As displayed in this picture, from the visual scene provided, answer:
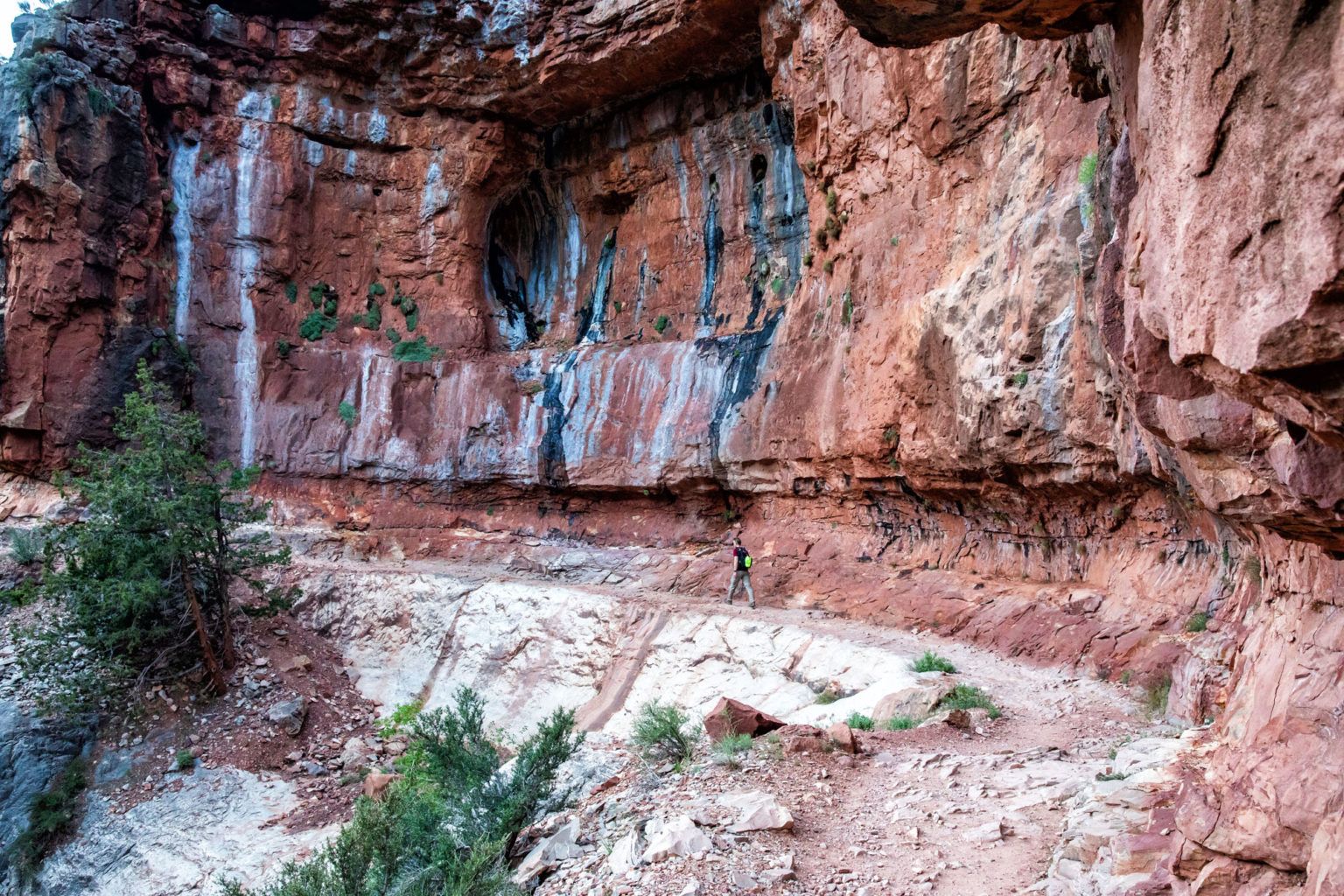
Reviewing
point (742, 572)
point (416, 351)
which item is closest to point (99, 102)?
point (416, 351)

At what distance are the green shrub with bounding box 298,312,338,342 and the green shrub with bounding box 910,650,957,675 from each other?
789 inches

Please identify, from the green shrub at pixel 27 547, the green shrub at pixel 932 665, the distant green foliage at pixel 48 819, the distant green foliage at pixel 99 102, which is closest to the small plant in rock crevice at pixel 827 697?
the green shrub at pixel 932 665

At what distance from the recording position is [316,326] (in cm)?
2389

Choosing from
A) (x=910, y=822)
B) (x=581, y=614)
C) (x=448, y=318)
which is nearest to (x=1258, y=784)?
(x=910, y=822)

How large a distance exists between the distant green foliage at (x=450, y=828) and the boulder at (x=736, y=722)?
4.38 ft

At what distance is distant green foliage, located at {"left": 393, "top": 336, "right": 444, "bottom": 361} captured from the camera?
23.5 meters

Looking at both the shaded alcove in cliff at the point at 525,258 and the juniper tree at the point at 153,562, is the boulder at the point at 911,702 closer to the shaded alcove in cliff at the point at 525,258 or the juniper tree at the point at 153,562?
the juniper tree at the point at 153,562

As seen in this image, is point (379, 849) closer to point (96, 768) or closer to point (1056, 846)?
point (1056, 846)

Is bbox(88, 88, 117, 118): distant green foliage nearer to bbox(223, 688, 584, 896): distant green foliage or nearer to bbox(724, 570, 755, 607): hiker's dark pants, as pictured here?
bbox(724, 570, 755, 607): hiker's dark pants

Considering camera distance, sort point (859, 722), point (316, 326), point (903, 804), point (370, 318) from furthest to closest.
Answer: point (370, 318) < point (316, 326) < point (859, 722) < point (903, 804)

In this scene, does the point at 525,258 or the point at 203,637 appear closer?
the point at 203,637

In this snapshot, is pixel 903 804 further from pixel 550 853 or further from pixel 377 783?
pixel 377 783

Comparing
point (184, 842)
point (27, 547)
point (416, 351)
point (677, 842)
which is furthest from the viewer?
point (416, 351)

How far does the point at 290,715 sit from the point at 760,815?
37.6 feet
